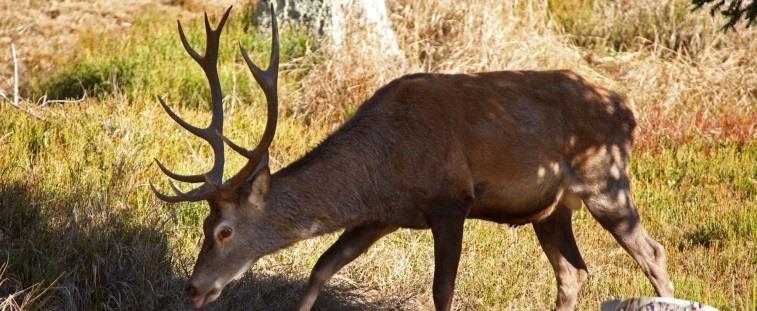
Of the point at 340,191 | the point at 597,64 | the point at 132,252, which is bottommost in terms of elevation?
the point at 597,64

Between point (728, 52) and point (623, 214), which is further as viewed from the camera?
point (728, 52)

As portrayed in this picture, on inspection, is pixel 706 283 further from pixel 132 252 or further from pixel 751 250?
pixel 132 252

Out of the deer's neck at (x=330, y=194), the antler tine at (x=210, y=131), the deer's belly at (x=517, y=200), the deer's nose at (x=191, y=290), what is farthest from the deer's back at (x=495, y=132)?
the deer's nose at (x=191, y=290)

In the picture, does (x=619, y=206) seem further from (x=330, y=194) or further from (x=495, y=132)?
(x=330, y=194)

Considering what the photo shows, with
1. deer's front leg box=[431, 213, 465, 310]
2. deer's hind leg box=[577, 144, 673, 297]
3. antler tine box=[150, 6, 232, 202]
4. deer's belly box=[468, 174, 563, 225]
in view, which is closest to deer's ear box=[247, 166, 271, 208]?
antler tine box=[150, 6, 232, 202]

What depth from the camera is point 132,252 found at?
26.0 ft

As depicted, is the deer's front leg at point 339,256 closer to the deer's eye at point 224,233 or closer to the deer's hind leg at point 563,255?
the deer's eye at point 224,233

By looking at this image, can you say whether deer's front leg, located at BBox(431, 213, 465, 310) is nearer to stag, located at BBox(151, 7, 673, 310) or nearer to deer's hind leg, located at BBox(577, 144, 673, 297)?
stag, located at BBox(151, 7, 673, 310)

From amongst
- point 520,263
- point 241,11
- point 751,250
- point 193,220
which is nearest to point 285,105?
point 241,11

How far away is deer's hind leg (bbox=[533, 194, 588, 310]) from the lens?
7.87 m

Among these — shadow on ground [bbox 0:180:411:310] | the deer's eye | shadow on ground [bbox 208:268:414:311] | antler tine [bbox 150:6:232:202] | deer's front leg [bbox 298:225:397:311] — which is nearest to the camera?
antler tine [bbox 150:6:232:202]

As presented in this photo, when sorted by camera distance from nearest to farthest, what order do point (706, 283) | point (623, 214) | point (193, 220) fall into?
1. point (623, 214)
2. point (706, 283)
3. point (193, 220)

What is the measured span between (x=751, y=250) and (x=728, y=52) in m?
4.58

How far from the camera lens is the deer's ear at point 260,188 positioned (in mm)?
6887
